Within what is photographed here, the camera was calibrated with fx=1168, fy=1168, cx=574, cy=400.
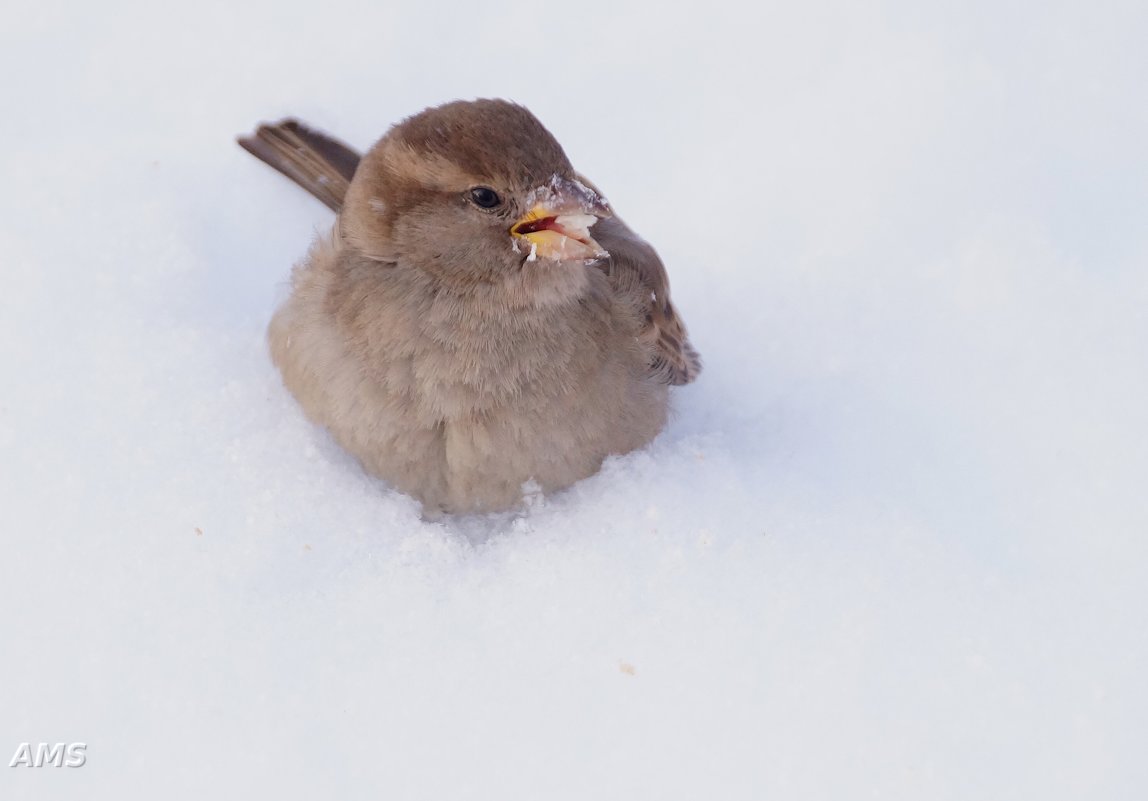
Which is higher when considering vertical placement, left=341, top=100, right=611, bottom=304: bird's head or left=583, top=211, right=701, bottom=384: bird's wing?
left=341, top=100, right=611, bottom=304: bird's head

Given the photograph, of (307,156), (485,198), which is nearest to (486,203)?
(485,198)

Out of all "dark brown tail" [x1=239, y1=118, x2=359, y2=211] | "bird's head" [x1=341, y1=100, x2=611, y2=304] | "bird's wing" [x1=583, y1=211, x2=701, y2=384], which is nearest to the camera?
"bird's head" [x1=341, y1=100, x2=611, y2=304]

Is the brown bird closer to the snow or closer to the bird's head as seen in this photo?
the bird's head

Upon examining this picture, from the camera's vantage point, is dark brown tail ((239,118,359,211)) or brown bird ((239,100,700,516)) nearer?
brown bird ((239,100,700,516))

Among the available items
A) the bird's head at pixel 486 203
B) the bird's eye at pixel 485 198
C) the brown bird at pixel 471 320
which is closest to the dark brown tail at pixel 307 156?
the brown bird at pixel 471 320

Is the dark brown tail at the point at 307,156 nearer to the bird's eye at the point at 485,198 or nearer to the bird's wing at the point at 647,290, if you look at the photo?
the bird's wing at the point at 647,290

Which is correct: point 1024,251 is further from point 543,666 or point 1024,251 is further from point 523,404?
point 543,666

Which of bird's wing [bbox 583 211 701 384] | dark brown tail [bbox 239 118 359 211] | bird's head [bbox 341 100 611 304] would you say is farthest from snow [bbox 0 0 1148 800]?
bird's head [bbox 341 100 611 304]

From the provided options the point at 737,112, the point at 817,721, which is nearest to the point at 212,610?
the point at 817,721

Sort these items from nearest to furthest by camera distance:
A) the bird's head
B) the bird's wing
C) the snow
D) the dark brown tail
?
the snow
the bird's head
the bird's wing
the dark brown tail
